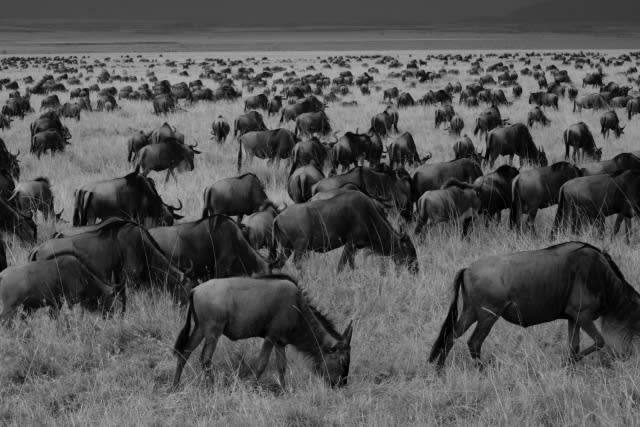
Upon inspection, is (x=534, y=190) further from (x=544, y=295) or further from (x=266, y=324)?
(x=266, y=324)

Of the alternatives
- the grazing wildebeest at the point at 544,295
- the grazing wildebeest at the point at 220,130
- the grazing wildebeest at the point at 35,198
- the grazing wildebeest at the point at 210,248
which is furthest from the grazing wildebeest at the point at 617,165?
the grazing wildebeest at the point at 220,130

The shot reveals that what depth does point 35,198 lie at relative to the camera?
9.12 m

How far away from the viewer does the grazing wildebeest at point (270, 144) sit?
43.0 feet

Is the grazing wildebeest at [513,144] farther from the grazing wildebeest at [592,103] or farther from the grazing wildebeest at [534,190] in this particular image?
the grazing wildebeest at [592,103]

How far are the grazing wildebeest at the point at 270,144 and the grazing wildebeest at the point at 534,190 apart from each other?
5389 millimetres

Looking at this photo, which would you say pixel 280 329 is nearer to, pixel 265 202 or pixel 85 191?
pixel 265 202

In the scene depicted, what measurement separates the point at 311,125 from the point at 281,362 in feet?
40.5

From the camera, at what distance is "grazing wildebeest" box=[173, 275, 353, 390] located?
4.45 metres

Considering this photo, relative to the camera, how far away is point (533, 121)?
703 inches

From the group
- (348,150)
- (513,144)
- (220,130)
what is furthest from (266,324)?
(220,130)

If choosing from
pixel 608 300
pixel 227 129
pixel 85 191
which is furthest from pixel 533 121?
pixel 608 300

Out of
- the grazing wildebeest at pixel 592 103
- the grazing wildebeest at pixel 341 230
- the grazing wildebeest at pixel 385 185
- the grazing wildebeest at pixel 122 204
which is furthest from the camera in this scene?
the grazing wildebeest at pixel 592 103

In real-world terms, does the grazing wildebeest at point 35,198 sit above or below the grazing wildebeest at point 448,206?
below

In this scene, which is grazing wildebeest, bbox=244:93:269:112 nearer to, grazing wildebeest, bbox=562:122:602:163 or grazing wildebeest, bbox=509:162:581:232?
grazing wildebeest, bbox=562:122:602:163
